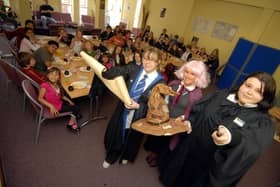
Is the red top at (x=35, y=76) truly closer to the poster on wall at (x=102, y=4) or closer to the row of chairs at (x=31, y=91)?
the row of chairs at (x=31, y=91)

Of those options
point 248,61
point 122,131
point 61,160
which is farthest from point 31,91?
point 248,61

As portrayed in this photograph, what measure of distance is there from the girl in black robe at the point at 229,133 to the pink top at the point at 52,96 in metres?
1.80

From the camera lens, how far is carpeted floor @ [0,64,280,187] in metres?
1.90

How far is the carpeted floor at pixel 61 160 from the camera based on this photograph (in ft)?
6.24

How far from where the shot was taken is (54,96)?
86.0 inches

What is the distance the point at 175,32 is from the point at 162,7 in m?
1.54

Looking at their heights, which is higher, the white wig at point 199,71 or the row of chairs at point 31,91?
the white wig at point 199,71

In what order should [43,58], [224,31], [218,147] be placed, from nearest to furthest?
[218,147]
[43,58]
[224,31]

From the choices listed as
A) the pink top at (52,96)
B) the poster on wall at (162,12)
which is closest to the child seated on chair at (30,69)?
the pink top at (52,96)

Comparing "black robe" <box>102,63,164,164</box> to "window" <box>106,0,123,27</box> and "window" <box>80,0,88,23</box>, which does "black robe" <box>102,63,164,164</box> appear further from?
"window" <box>106,0,123,27</box>

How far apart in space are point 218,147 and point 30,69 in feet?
8.93

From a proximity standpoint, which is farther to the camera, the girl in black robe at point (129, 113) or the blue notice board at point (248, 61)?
the blue notice board at point (248, 61)

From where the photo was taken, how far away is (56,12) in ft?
26.8

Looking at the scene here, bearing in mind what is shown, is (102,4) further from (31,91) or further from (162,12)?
(31,91)
